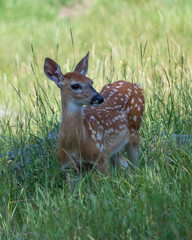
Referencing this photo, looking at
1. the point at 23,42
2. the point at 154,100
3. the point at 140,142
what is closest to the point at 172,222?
the point at 140,142

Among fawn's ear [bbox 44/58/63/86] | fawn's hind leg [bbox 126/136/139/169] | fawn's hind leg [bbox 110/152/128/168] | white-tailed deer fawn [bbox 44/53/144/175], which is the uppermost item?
fawn's ear [bbox 44/58/63/86]

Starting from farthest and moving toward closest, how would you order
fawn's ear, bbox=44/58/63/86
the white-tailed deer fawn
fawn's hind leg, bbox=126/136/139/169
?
fawn's hind leg, bbox=126/136/139/169
fawn's ear, bbox=44/58/63/86
the white-tailed deer fawn

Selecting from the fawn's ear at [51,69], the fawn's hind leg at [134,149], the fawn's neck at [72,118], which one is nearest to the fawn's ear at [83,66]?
the fawn's ear at [51,69]

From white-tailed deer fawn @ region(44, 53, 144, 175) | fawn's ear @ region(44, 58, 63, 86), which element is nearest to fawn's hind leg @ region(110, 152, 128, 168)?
white-tailed deer fawn @ region(44, 53, 144, 175)

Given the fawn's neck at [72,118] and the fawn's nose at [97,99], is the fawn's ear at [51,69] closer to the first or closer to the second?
the fawn's neck at [72,118]

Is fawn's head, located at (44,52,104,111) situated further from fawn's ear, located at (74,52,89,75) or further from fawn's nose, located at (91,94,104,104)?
fawn's ear, located at (74,52,89,75)

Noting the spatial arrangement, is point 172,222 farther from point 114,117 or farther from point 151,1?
point 151,1

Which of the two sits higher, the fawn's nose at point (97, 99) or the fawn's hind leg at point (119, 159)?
the fawn's nose at point (97, 99)

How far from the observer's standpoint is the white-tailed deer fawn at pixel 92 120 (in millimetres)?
3670

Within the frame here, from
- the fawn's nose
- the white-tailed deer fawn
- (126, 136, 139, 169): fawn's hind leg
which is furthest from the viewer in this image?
(126, 136, 139, 169): fawn's hind leg

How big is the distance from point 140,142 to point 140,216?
1933 mm

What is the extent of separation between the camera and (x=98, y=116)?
406cm

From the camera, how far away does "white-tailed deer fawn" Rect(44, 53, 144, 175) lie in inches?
144

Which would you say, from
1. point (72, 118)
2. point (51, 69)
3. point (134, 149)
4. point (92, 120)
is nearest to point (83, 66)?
point (51, 69)
